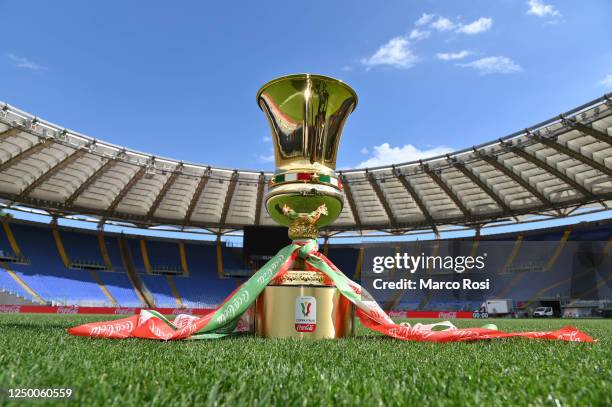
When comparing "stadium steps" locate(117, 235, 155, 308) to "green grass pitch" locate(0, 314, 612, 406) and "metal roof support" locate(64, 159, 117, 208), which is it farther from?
"green grass pitch" locate(0, 314, 612, 406)

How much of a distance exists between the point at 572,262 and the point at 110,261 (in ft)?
112

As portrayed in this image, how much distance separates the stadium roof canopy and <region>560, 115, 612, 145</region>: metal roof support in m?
0.04

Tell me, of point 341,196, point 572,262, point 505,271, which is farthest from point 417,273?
point 341,196

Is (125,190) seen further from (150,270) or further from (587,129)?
(587,129)

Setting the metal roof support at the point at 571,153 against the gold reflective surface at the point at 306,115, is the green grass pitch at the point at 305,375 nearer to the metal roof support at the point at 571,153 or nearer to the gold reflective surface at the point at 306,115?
the gold reflective surface at the point at 306,115

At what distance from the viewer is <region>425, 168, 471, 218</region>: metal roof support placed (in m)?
25.6

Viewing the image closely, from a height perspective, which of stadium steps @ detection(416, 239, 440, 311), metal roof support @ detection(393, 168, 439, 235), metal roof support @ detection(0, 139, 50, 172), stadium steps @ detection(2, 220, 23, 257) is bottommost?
stadium steps @ detection(416, 239, 440, 311)

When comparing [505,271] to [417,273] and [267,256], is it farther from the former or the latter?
[267,256]

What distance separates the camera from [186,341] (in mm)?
4008

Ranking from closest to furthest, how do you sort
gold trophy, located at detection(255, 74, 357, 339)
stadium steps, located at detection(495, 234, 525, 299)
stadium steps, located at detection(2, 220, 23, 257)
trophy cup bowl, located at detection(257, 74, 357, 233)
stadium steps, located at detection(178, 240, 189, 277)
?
gold trophy, located at detection(255, 74, 357, 339) → trophy cup bowl, located at detection(257, 74, 357, 233) → stadium steps, located at detection(2, 220, 23, 257) → stadium steps, located at detection(495, 234, 525, 299) → stadium steps, located at detection(178, 240, 189, 277)

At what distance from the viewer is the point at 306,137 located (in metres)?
5.16

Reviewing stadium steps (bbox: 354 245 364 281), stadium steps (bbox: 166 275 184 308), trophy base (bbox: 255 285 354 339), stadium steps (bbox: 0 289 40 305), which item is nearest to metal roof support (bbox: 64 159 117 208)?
stadium steps (bbox: 0 289 40 305)

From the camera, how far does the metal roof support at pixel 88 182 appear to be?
939 inches
